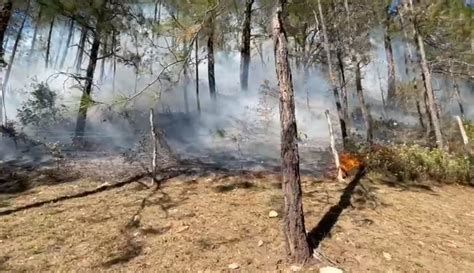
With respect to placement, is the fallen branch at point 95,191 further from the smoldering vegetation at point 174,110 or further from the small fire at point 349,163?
the small fire at point 349,163

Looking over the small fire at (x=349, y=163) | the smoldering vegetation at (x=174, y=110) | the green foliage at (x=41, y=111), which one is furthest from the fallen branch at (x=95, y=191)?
the green foliage at (x=41, y=111)

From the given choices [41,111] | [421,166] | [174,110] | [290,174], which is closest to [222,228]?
[290,174]

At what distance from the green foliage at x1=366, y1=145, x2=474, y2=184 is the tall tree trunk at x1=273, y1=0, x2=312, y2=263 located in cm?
509

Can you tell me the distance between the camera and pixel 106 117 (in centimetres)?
1850

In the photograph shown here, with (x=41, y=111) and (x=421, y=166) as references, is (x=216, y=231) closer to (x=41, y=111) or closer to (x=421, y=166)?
(x=421, y=166)

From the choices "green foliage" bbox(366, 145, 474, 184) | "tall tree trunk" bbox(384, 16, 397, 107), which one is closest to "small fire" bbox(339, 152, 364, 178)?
"green foliage" bbox(366, 145, 474, 184)

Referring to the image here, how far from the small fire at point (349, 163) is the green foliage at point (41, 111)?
11913 mm

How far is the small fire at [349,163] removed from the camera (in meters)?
9.33

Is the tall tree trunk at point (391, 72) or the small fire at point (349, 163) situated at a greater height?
the tall tree trunk at point (391, 72)

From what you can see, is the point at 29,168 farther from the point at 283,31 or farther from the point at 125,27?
the point at 125,27

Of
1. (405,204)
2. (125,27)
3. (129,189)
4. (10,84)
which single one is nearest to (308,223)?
(405,204)

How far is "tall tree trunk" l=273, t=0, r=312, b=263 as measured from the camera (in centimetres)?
507

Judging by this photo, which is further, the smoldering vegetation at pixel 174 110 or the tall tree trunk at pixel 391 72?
the tall tree trunk at pixel 391 72

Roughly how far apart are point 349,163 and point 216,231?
487 centimetres
